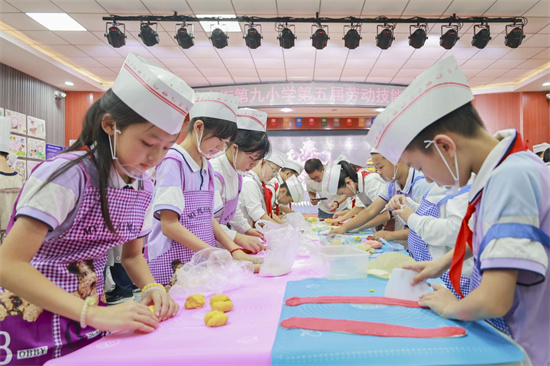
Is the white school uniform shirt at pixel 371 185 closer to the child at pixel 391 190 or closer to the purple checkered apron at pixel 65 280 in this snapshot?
the child at pixel 391 190

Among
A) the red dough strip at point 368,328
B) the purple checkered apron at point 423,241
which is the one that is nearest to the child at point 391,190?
the purple checkered apron at point 423,241

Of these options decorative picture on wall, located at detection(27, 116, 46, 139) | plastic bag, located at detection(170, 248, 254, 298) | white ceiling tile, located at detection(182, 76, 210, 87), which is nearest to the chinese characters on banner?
white ceiling tile, located at detection(182, 76, 210, 87)

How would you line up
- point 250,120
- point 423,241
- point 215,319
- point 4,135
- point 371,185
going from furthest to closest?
point 371,185 < point 4,135 < point 250,120 < point 423,241 < point 215,319

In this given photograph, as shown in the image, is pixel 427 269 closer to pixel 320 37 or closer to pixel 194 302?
pixel 194 302

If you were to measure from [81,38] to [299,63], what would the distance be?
367 centimetres

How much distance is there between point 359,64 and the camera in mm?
7012

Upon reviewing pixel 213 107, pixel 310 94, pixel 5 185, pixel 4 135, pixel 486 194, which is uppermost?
pixel 310 94

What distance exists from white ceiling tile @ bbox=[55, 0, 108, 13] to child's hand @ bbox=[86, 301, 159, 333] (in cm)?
501

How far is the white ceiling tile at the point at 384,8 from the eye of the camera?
485 centimetres

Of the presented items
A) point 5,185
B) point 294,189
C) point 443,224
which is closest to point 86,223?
point 443,224

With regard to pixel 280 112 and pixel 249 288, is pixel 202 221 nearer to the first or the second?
pixel 249 288

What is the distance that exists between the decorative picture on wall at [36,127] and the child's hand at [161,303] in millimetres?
7326

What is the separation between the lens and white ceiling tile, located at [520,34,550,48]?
577 cm

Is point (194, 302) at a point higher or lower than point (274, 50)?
lower
